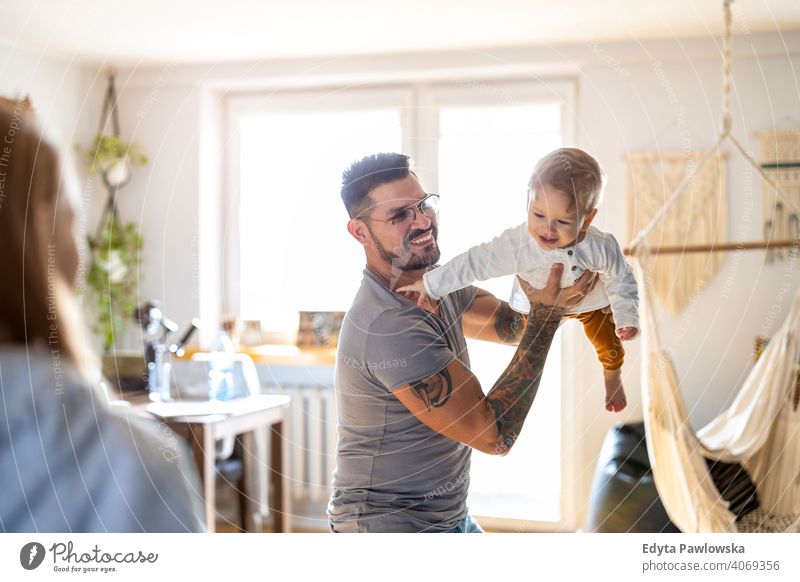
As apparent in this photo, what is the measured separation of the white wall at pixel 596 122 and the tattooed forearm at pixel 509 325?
0.18m

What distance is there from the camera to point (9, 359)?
1059 millimetres

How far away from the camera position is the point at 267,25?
45.0 inches

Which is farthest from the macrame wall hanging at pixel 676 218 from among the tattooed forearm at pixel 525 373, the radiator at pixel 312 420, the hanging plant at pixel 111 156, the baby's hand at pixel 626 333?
the hanging plant at pixel 111 156

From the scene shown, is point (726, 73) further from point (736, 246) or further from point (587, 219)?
point (587, 219)

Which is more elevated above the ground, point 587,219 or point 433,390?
point 587,219

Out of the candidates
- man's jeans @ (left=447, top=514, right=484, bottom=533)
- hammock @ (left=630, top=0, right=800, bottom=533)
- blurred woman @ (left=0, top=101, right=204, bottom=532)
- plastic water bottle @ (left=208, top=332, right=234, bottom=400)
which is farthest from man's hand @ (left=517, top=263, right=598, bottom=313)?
blurred woman @ (left=0, top=101, right=204, bottom=532)

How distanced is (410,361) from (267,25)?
569mm

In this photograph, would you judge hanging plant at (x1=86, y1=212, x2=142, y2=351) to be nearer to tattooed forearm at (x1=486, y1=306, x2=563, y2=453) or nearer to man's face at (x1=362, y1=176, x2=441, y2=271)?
man's face at (x1=362, y1=176, x2=441, y2=271)

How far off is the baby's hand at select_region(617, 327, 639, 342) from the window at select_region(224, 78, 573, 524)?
→ 0.09 meters

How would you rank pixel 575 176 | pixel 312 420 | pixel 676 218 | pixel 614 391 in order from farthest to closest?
pixel 676 218, pixel 312 420, pixel 614 391, pixel 575 176

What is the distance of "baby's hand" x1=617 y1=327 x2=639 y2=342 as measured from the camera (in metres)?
0.98

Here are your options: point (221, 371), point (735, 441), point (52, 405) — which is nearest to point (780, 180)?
point (735, 441)

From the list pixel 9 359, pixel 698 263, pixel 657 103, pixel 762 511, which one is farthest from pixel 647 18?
pixel 9 359

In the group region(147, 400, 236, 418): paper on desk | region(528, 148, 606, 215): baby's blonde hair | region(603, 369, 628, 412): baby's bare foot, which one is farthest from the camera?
region(147, 400, 236, 418): paper on desk
